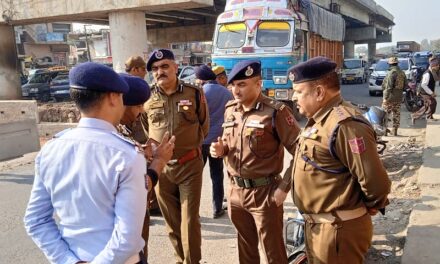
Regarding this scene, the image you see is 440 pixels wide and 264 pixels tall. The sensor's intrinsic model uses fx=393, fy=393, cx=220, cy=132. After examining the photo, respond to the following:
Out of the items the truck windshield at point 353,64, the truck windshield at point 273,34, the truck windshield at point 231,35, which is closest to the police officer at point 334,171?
the truck windshield at point 273,34

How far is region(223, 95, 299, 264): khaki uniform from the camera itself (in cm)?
278

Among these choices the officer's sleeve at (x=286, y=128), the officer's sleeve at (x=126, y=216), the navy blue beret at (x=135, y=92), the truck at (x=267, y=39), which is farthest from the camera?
the truck at (x=267, y=39)

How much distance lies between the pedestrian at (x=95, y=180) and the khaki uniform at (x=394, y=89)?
8.36 metres

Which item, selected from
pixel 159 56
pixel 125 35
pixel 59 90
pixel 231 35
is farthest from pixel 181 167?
pixel 59 90

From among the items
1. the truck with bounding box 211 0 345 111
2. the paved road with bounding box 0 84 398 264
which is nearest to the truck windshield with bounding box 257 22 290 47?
the truck with bounding box 211 0 345 111

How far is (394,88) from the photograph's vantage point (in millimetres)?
8859

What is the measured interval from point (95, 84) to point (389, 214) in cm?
397

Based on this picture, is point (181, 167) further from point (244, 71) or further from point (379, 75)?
point (379, 75)

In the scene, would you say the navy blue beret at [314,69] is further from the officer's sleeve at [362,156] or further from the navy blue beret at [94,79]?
the navy blue beret at [94,79]

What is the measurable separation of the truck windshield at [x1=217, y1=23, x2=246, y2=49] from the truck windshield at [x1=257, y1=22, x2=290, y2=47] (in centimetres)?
48

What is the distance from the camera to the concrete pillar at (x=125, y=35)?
15.7 metres

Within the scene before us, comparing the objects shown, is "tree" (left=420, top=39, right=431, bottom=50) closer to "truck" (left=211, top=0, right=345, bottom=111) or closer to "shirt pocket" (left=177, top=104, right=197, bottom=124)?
"truck" (left=211, top=0, right=345, bottom=111)

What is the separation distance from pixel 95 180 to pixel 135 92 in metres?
1.04

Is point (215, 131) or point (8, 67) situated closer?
point (215, 131)
